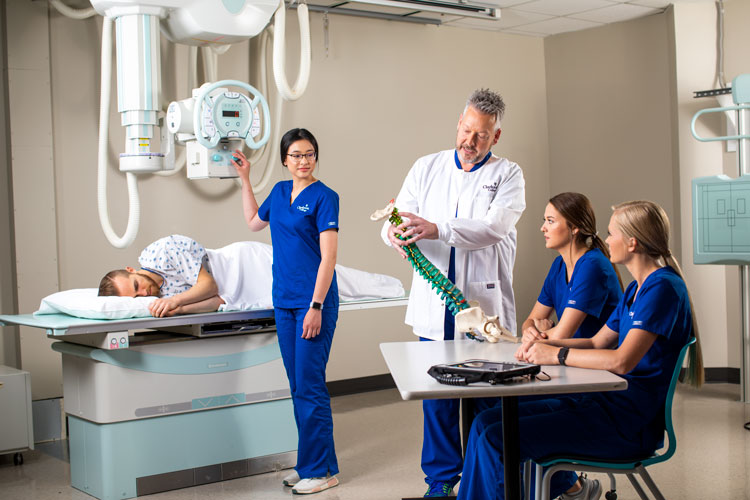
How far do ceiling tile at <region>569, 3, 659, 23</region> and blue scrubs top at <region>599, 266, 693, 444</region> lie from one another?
140 inches

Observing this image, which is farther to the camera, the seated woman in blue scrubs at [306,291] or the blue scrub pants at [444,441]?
the seated woman in blue scrubs at [306,291]

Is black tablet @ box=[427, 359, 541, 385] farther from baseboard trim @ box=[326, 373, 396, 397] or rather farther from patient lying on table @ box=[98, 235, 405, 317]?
baseboard trim @ box=[326, 373, 396, 397]

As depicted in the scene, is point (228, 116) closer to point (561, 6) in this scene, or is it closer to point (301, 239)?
point (301, 239)

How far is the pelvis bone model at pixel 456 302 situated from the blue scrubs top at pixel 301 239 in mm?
555

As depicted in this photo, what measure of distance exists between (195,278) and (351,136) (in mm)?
2045

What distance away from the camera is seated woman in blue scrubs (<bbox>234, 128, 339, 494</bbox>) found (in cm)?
320

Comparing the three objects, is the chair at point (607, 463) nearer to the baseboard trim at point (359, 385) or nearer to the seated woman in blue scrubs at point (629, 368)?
the seated woman in blue scrubs at point (629, 368)

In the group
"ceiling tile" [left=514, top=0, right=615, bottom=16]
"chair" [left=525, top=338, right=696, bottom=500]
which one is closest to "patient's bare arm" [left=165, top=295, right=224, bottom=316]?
"chair" [left=525, top=338, right=696, bottom=500]

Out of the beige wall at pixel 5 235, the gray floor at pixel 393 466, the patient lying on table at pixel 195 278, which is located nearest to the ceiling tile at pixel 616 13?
the gray floor at pixel 393 466

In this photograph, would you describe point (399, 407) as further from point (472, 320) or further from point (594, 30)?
point (594, 30)

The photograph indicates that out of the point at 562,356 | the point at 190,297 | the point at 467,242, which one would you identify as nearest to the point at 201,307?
the point at 190,297

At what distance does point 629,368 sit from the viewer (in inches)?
82.0

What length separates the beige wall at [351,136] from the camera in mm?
4230

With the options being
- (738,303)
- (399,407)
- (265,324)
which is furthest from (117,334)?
(738,303)
